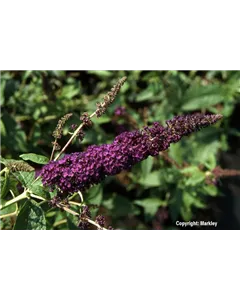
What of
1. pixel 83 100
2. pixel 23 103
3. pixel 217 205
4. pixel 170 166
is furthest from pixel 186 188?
pixel 23 103

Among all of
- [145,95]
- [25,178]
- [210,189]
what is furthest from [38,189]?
[145,95]

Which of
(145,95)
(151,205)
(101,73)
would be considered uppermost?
(101,73)

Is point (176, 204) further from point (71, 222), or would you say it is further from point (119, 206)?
point (71, 222)

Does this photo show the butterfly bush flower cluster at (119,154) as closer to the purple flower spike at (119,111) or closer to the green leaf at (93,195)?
the green leaf at (93,195)

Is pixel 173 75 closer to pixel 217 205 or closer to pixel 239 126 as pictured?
pixel 239 126

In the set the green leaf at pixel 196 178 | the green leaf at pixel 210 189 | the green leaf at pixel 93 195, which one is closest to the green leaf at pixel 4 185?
the green leaf at pixel 93 195

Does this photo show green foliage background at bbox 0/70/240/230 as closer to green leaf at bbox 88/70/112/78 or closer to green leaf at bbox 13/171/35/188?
green leaf at bbox 88/70/112/78
